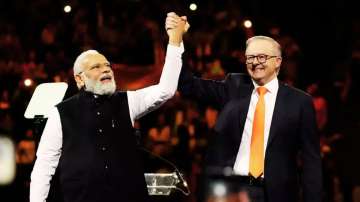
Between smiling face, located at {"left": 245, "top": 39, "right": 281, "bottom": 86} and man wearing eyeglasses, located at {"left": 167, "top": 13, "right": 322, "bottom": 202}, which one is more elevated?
smiling face, located at {"left": 245, "top": 39, "right": 281, "bottom": 86}

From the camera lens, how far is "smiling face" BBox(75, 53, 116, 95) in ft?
18.8

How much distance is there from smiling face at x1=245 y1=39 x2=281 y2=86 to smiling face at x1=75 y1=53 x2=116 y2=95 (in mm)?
898

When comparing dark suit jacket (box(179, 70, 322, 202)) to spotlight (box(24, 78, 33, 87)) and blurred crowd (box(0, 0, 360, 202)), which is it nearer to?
blurred crowd (box(0, 0, 360, 202))

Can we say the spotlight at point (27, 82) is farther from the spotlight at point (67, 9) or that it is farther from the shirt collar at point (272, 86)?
the shirt collar at point (272, 86)

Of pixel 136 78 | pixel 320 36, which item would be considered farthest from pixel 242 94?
pixel 320 36

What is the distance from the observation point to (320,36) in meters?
13.8

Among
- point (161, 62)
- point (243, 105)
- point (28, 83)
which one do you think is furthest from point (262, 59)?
point (161, 62)

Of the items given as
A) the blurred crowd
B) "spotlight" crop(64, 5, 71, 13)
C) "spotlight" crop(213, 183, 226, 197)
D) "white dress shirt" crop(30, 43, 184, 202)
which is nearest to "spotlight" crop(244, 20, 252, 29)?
the blurred crowd

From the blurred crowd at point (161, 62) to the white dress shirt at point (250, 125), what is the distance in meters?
4.18

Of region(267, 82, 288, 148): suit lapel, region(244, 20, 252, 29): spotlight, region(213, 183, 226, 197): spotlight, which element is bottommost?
region(213, 183, 226, 197): spotlight

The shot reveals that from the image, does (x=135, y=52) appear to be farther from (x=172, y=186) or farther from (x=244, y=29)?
(x=172, y=186)

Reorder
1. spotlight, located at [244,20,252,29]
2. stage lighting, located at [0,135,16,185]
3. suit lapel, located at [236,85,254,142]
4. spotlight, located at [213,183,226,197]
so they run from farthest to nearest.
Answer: spotlight, located at [244,20,252,29] → stage lighting, located at [0,135,16,185] → suit lapel, located at [236,85,254,142] → spotlight, located at [213,183,226,197]

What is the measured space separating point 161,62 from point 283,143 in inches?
265

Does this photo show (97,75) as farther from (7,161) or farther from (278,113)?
(7,161)
